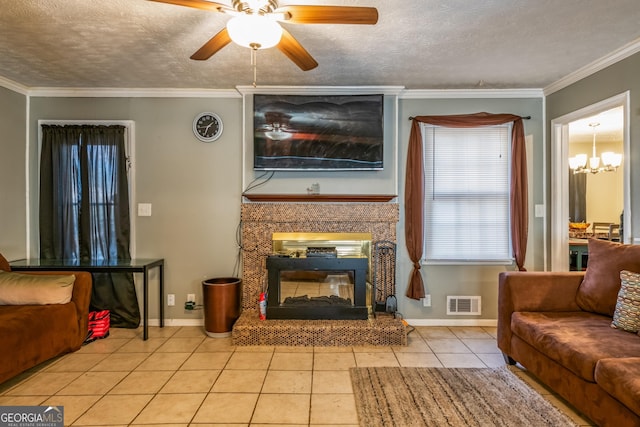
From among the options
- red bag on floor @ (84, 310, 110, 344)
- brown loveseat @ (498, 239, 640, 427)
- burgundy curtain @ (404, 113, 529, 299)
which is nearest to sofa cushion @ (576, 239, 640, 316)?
brown loveseat @ (498, 239, 640, 427)

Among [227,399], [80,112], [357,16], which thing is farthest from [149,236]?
[357,16]

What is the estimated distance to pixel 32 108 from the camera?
3.56 m

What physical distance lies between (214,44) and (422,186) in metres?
2.29

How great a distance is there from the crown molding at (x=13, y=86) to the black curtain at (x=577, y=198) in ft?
26.6

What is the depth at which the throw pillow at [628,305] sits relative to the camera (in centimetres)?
209

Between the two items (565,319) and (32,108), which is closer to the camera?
(565,319)

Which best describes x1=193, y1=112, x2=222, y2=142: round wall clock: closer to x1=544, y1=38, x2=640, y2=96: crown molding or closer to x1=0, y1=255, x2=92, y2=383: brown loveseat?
x1=0, y1=255, x2=92, y2=383: brown loveseat

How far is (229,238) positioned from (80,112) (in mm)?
1935

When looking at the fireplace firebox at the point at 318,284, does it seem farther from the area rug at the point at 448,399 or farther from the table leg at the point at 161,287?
the table leg at the point at 161,287

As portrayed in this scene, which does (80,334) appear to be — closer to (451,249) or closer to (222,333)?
(222,333)

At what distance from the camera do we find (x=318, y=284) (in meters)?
3.30

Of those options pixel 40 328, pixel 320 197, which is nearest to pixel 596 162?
pixel 320 197

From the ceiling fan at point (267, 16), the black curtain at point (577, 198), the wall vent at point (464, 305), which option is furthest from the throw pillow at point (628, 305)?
the black curtain at point (577, 198)

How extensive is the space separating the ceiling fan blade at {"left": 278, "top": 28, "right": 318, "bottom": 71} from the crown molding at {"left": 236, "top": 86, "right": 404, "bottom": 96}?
120 centimetres
